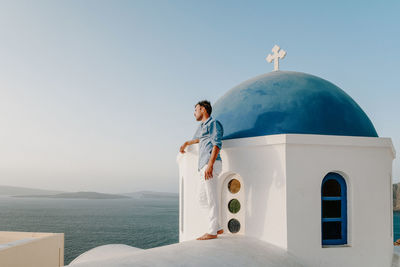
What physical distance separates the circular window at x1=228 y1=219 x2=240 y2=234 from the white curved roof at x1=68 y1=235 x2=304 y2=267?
0.37m

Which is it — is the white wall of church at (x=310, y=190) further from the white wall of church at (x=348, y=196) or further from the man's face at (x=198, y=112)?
the man's face at (x=198, y=112)

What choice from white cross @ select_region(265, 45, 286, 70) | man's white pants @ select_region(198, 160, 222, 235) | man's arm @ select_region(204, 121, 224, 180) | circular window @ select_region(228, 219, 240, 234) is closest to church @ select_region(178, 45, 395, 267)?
circular window @ select_region(228, 219, 240, 234)

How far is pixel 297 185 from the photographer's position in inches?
211

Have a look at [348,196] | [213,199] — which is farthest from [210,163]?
[348,196]

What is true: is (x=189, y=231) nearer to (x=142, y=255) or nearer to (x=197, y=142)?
(x=197, y=142)

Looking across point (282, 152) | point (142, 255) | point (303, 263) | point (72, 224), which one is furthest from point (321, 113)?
point (72, 224)

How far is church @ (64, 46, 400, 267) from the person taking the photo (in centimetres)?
532

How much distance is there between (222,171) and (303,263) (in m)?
2.04

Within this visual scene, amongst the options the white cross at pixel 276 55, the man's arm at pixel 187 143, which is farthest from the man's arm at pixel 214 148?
the white cross at pixel 276 55

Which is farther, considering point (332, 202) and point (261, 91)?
point (261, 91)

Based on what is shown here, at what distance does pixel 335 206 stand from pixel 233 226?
6.11 feet

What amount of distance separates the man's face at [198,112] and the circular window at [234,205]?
1661 mm

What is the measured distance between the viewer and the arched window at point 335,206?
5699 millimetres

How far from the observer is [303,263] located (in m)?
5.32
